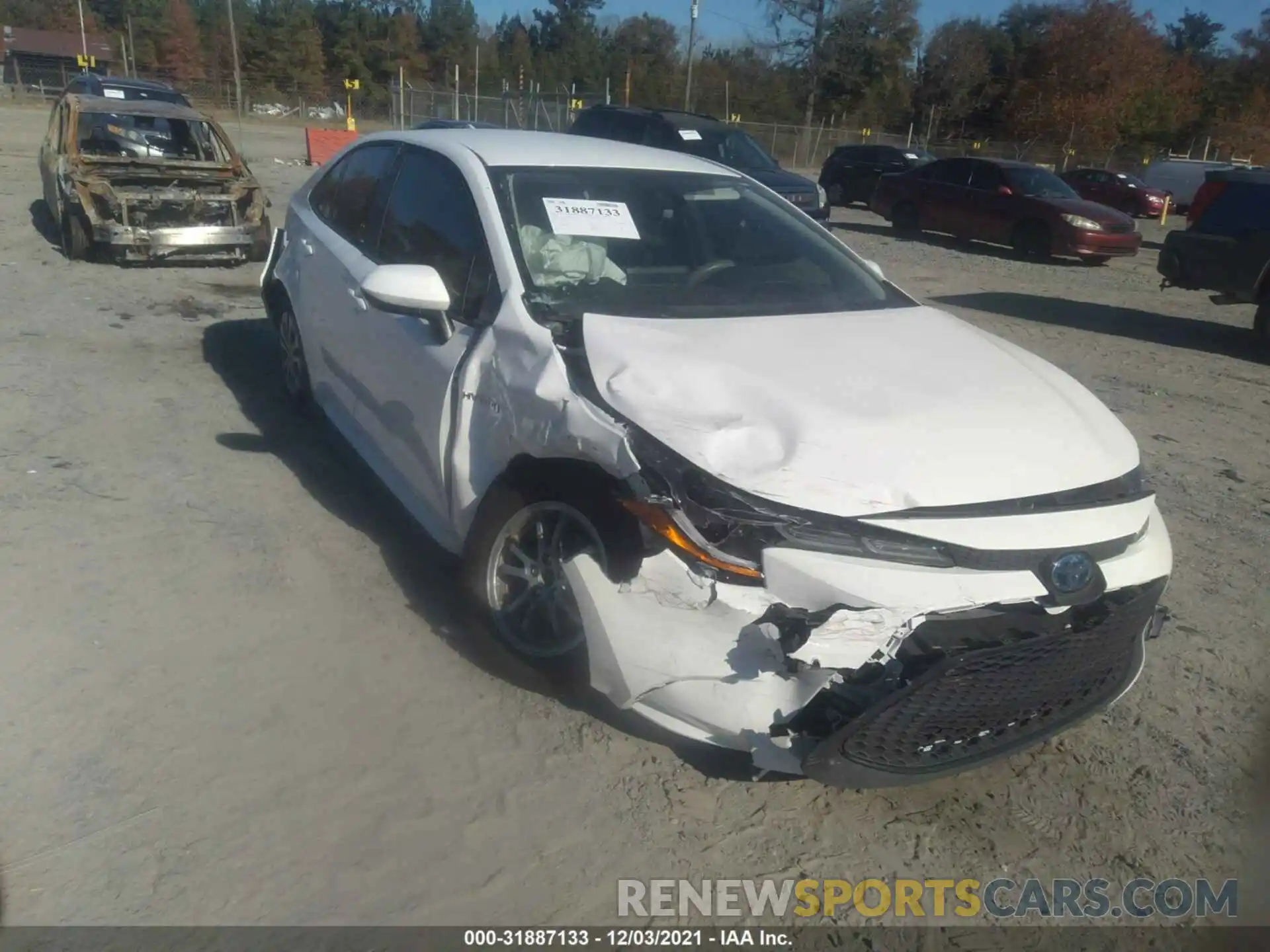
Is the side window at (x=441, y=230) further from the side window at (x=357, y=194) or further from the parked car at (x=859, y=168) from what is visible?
the parked car at (x=859, y=168)

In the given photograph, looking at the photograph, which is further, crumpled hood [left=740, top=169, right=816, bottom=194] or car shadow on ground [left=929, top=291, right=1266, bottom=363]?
crumpled hood [left=740, top=169, right=816, bottom=194]

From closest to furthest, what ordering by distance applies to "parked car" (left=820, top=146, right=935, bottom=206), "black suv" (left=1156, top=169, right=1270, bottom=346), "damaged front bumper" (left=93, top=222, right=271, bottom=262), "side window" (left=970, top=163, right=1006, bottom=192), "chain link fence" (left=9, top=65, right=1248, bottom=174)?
1. "damaged front bumper" (left=93, top=222, right=271, bottom=262)
2. "black suv" (left=1156, top=169, right=1270, bottom=346)
3. "side window" (left=970, top=163, right=1006, bottom=192)
4. "parked car" (left=820, top=146, right=935, bottom=206)
5. "chain link fence" (left=9, top=65, right=1248, bottom=174)

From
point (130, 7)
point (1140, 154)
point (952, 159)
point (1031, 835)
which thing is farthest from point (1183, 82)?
point (130, 7)

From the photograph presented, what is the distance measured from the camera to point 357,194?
199 inches

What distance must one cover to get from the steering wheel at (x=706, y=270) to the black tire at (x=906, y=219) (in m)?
15.7

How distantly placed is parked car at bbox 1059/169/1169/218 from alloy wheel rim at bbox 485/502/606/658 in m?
26.6

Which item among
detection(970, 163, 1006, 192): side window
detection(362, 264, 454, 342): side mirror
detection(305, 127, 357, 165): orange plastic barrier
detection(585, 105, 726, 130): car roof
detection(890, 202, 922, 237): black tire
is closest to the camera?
detection(362, 264, 454, 342): side mirror

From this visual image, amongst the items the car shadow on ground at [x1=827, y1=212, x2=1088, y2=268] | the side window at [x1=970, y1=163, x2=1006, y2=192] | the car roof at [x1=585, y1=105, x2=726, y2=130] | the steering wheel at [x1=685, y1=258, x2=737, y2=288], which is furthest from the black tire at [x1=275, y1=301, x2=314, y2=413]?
the side window at [x1=970, y1=163, x2=1006, y2=192]

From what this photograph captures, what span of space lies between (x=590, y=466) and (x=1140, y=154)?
2080 inches

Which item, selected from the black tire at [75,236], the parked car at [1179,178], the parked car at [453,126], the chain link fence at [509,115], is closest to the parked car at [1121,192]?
the parked car at [1179,178]

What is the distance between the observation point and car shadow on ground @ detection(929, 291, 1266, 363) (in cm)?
1077

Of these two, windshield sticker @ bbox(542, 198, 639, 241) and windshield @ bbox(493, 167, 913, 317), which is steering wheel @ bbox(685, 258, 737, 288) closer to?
windshield @ bbox(493, 167, 913, 317)

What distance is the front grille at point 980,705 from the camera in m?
2.58

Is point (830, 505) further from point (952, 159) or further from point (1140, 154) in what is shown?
point (1140, 154)
